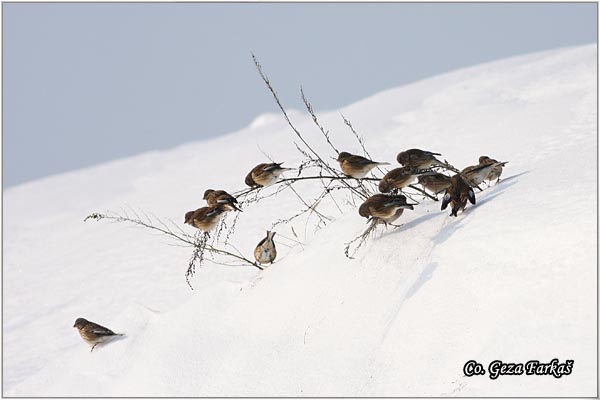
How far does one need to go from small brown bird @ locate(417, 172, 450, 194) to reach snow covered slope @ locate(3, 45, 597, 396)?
0.12 metres

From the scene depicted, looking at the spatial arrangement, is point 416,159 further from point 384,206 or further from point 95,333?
point 95,333

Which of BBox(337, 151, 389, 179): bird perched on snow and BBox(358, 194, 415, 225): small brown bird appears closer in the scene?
BBox(358, 194, 415, 225): small brown bird

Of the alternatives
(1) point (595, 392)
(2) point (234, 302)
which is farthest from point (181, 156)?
(1) point (595, 392)

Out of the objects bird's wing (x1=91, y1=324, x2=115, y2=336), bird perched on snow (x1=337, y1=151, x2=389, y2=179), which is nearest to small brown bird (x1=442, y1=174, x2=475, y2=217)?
bird perched on snow (x1=337, y1=151, x2=389, y2=179)

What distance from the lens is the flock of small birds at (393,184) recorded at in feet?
13.2

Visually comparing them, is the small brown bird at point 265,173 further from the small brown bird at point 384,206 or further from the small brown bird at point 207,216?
the small brown bird at point 384,206

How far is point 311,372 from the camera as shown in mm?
3748

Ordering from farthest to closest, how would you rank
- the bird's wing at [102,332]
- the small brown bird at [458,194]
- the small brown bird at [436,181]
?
the bird's wing at [102,332], the small brown bird at [436,181], the small brown bird at [458,194]

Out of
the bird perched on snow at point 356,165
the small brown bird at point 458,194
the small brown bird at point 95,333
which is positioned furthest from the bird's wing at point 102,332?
the small brown bird at point 458,194

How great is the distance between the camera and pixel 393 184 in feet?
13.5

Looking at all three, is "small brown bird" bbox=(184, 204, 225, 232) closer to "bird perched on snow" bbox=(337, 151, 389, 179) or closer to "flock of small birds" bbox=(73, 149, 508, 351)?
"flock of small birds" bbox=(73, 149, 508, 351)

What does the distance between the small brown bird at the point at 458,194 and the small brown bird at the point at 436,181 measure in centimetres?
20

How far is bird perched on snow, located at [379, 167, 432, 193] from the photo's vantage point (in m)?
4.10

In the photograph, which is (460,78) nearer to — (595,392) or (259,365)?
(259,365)
